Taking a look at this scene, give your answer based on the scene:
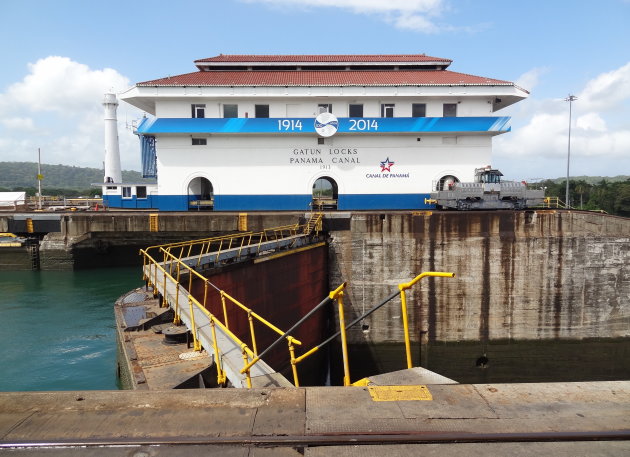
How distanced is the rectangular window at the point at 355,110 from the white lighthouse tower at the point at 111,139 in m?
23.3

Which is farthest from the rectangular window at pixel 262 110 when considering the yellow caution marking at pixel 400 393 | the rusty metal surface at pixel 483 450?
the rusty metal surface at pixel 483 450

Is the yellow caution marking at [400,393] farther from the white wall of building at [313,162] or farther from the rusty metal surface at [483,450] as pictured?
the white wall of building at [313,162]

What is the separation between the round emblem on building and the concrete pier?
64.3 feet

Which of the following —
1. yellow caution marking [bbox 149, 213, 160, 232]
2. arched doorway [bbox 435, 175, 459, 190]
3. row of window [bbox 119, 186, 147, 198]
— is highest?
arched doorway [bbox 435, 175, 459, 190]

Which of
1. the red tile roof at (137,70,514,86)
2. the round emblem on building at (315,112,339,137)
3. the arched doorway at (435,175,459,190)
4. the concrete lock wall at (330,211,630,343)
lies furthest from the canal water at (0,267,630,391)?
the red tile roof at (137,70,514,86)

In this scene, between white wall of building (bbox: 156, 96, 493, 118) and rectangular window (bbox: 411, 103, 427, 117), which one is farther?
rectangular window (bbox: 411, 103, 427, 117)

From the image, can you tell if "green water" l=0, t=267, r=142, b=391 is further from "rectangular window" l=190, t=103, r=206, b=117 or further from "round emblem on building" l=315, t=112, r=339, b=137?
"round emblem on building" l=315, t=112, r=339, b=137

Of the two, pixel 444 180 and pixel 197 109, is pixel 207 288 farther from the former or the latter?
pixel 444 180

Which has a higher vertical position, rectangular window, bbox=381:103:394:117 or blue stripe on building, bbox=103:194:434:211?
rectangular window, bbox=381:103:394:117

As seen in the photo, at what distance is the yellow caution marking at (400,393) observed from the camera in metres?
4.19

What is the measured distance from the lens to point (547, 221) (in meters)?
16.6

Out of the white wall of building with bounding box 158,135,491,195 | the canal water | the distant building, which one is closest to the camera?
the canal water

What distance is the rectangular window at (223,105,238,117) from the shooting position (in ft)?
77.5

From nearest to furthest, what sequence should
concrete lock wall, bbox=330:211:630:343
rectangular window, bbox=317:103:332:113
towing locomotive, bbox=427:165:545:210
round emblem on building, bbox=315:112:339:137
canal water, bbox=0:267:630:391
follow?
canal water, bbox=0:267:630:391 → concrete lock wall, bbox=330:211:630:343 → towing locomotive, bbox=427:165:545:210 → round emblem on building, bbox=315:112:339:137 → rectangular window, bbox=317:103:332:113
